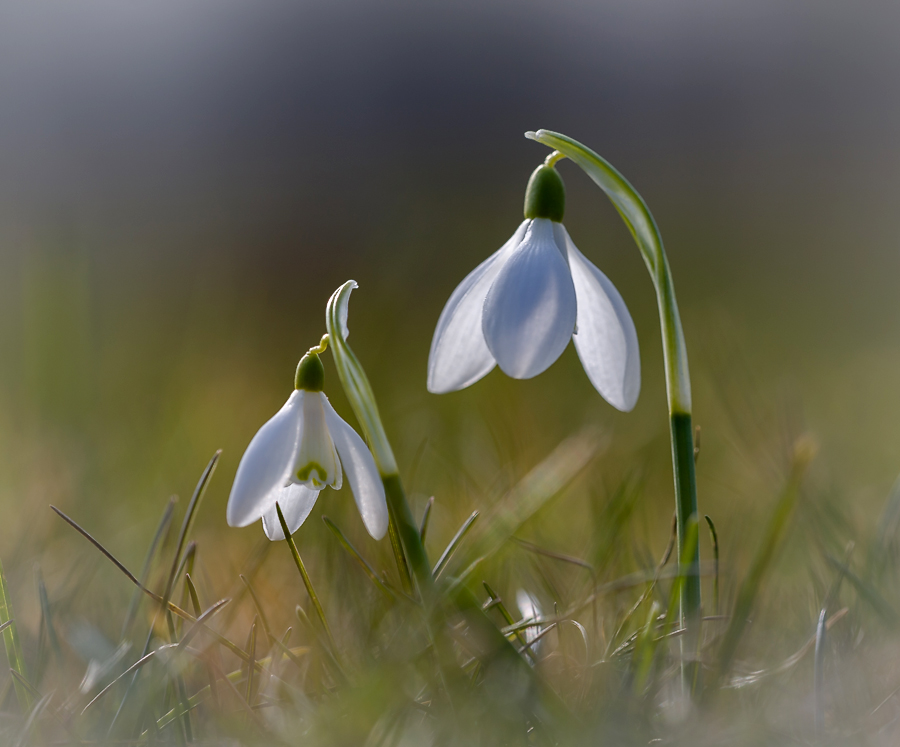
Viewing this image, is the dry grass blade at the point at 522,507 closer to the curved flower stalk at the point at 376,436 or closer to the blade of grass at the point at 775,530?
the curved flower stalk at the point at 376,436

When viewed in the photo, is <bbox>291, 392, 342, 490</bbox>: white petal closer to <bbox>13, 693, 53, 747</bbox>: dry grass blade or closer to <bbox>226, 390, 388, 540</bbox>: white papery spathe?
<bbox>226, 390, 388, 540</bbox>: white papery spathe

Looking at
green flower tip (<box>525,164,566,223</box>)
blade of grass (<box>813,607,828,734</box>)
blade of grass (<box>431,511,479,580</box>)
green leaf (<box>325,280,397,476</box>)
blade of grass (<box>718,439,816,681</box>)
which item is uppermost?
green flower tip (<box>525,164,566,223</box>)

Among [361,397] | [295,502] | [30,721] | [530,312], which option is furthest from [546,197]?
[30,721]

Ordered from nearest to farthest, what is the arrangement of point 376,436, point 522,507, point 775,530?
point 775,530 < point 376,436 < point 522,507

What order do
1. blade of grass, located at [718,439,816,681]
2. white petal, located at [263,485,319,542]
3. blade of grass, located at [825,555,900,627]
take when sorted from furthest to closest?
1. white petal, located at [263,485,319,542]
2. blade of grass, located at [825,555,900,627]
3. blade of grass, located at [718,439,816,681]

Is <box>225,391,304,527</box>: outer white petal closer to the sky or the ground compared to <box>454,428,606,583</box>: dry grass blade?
closer to the sky

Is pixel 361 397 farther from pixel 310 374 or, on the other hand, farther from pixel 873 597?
pixel 873 597

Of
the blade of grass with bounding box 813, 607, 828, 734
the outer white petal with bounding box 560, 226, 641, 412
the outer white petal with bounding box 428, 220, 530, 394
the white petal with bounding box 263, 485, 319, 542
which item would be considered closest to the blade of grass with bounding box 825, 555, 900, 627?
the blade of grass with bounding box 813, 607, 828, 734
